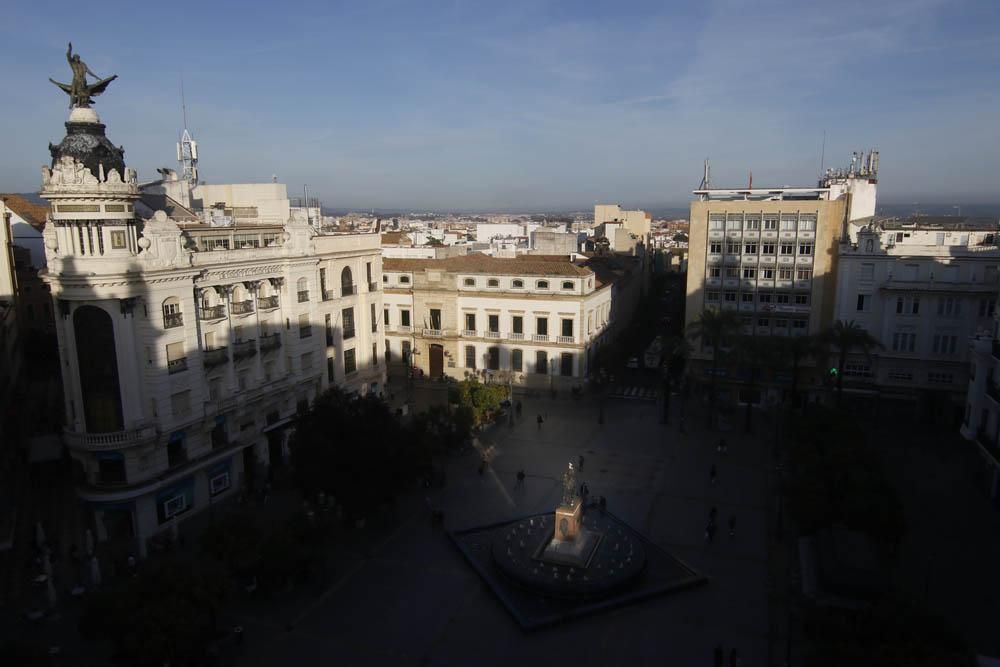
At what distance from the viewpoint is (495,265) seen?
2266 inches

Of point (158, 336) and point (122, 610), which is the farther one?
point (158, 336)

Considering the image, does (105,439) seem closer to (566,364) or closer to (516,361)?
(516,361)

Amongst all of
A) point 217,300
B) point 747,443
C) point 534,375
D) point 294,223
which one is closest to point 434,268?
point 534,375

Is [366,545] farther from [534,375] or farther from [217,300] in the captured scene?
[534,375]

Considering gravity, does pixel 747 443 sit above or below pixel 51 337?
below

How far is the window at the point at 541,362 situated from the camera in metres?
56.2

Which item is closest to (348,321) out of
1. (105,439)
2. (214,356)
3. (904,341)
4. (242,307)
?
(242,307)

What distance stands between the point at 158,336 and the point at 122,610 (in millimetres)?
15577

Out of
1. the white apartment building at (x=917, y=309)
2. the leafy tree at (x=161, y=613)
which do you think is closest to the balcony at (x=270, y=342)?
the leafy tree at (x=161, y=613)

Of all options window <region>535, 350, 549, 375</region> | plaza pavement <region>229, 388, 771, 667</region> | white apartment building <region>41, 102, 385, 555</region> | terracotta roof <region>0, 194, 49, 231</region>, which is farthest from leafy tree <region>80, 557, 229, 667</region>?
terracotta roof <region>0, 194, 49, 231</region>

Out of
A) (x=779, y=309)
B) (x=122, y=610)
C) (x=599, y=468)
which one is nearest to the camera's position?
(x=122, y=610)

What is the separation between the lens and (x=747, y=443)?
1767 inches

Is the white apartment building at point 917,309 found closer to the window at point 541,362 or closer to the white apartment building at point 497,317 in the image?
the white apartment building at point 497,317

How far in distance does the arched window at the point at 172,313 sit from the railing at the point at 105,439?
5042mm
